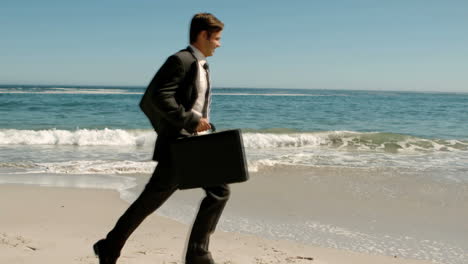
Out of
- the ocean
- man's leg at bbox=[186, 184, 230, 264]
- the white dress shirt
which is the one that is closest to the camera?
the white dress shirt

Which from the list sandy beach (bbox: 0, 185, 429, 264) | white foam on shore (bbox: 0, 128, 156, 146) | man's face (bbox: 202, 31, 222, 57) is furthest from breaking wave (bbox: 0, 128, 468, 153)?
man's face (bbox: 202, 31, 222, 57)

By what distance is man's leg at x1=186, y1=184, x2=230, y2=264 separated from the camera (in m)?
2.60

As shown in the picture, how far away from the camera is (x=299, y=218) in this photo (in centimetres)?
508

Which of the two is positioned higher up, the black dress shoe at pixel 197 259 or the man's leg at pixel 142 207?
the man's leg at pixel 142 207

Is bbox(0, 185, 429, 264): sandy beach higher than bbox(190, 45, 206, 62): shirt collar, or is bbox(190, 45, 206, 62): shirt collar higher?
bbox(190, 45, 206, 62): shirt collar

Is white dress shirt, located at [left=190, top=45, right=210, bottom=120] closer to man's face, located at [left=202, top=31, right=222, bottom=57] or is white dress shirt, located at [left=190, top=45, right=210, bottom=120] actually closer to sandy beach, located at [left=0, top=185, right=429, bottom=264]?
man's face, located at [left=202, top=31, right=222, bottom=57]

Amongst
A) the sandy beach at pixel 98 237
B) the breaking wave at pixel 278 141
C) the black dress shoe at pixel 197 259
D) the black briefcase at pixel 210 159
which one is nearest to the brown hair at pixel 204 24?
the black briefcase at pixel 210 159

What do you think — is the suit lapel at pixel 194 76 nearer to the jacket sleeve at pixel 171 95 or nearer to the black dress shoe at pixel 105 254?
the jacket sleeve at pixel 171 95

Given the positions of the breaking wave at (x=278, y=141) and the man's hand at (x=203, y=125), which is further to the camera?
the breaking wave at (x=278, y=141)

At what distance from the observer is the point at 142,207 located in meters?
2.60

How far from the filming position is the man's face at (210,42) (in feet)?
8.40

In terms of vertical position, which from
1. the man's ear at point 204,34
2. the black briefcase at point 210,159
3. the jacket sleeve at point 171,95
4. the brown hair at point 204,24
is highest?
the brown hair at point 204,24

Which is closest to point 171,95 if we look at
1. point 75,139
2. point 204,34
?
point 204,34

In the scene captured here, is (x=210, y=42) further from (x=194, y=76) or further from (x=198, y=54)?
(x=194, y=76)
